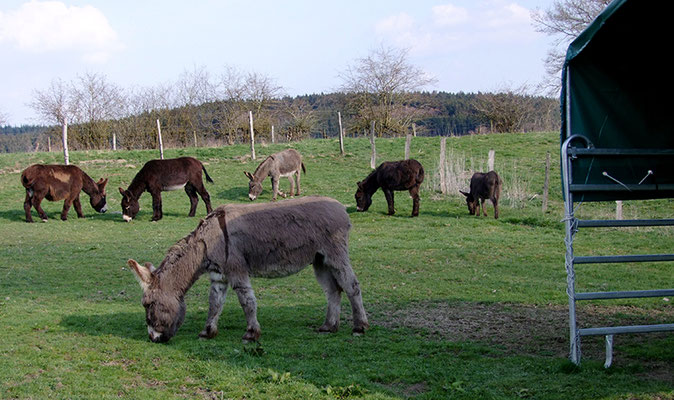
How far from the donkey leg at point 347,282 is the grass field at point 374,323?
0.21m

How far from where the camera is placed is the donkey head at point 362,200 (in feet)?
65.9

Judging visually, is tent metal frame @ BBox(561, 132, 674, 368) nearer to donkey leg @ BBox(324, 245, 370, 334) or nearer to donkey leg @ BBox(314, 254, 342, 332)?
donkey leg @ BBox(324, 245, 370, 334)

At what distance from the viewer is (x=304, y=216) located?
727cm

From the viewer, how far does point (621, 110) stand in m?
6.14

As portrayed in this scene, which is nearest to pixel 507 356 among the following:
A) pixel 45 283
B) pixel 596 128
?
pixel 596 128

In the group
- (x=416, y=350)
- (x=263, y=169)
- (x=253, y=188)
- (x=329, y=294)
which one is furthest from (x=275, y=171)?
(x=416, y=350)

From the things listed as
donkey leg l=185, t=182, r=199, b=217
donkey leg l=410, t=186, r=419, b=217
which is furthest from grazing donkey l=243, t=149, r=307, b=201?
donkey leg l=410, t=186, r=419, b=217

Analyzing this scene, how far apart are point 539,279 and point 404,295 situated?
287 cm

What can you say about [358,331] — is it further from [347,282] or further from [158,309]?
[158,309]

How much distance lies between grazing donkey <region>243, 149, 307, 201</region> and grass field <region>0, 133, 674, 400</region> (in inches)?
200

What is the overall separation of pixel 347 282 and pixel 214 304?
1.64m

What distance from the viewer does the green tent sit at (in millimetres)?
5750

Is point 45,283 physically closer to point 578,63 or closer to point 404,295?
point 404,295

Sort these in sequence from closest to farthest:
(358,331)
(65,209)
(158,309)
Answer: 1. (158,309)
2. (358,331)
3. (65,209)
